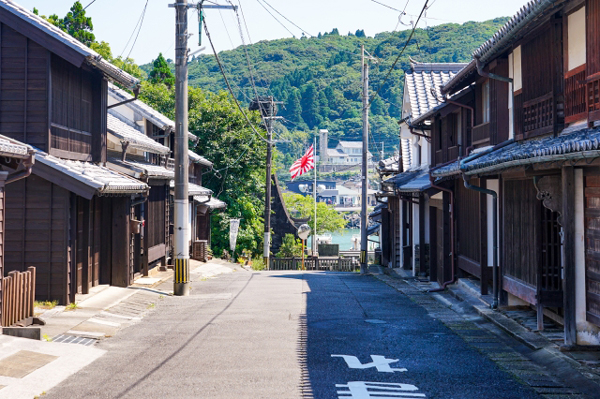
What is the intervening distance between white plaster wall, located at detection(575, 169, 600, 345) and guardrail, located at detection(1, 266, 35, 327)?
9713 millimetres

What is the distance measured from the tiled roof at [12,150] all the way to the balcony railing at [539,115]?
9.62 meters

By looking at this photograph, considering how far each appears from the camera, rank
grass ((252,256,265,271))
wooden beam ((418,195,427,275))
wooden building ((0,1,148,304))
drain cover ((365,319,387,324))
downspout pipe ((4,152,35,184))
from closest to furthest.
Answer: downspout pipe ((4,152,35,184)) < drain cover ((365,319,387,324)) < wooden building ((0,1,148,304)) < wooden beam ((418,195,427,275)) < grass ((252,256,265,271))

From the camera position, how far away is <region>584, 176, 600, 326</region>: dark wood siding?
388 inches

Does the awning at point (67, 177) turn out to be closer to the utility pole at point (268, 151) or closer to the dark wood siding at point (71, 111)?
the dark wood siding at point (71, 111)

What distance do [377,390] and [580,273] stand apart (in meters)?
4.27

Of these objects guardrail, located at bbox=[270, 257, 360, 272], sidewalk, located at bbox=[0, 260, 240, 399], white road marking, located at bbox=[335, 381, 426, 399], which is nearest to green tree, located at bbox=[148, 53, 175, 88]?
guardrail, located at bbox=[270, 257, 360, 272]

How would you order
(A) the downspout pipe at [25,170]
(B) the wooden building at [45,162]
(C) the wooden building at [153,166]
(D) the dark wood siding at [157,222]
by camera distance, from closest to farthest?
(A) the downspout pipe at [25,170]
(B) the wooden building at [45,162]
(C) the wooden building at [153,166]
(D) the dark wood siding at [157,222]

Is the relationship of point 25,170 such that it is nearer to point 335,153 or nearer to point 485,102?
point 485,102

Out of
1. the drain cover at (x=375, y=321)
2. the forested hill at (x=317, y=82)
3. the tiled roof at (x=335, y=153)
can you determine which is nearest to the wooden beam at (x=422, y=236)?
the drain cover at (x=375, y=321)

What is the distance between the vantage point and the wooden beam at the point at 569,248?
10438 mm

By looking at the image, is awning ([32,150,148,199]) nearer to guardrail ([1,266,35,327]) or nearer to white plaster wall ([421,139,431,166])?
guardrail ([1,266,35,327])

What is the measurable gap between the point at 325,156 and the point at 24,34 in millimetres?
126504

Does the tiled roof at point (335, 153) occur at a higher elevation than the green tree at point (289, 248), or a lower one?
higher

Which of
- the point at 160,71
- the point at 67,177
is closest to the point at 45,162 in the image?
the point at 67,177
